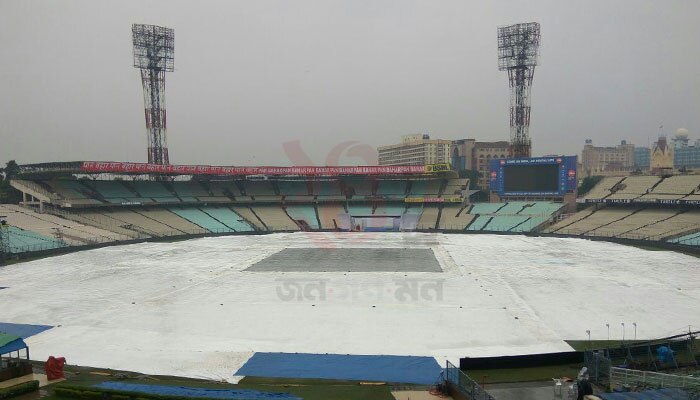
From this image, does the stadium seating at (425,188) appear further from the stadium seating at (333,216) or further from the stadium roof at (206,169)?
the stadium seating at (333,216)

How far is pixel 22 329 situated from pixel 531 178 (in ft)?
Result: 224

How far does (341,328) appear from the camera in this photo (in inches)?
910

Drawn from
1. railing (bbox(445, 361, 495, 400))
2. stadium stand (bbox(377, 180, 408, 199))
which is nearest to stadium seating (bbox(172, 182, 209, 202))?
stadium stand (bbox(377, 180, 408, 199))

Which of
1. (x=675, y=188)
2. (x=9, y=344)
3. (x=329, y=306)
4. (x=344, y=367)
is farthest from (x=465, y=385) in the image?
(x=675, y=188)

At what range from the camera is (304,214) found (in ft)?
271

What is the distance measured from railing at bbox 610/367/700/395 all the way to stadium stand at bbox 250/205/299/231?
65.7 m

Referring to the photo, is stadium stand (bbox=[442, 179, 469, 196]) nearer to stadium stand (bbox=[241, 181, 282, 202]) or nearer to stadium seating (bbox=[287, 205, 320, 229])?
stadium seating (bbox=[287, 205, 320, 229])

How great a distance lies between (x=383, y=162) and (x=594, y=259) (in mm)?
114054

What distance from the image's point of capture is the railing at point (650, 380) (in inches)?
492

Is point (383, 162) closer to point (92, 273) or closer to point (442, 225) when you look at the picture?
point (442, 225)

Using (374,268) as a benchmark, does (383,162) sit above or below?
above

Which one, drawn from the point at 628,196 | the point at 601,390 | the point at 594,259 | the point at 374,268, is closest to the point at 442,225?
the point at 628,196

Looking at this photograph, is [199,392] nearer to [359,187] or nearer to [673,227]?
[673,227]

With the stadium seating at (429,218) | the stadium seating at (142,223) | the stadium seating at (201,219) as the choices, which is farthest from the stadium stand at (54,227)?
the stadium seating at (429,218)
